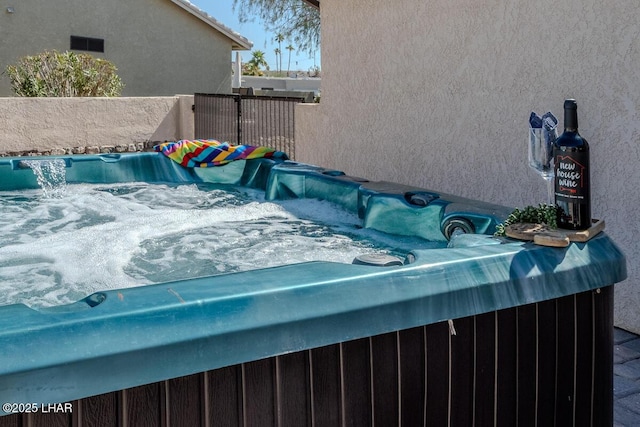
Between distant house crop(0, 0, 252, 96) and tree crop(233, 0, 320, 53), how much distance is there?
9.58ft

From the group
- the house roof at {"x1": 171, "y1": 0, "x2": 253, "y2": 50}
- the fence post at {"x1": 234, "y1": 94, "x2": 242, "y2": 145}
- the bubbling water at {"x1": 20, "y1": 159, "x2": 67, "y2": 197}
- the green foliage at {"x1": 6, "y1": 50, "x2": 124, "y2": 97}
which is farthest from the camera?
the house roof at {"x1": 171, "y1": 0, "x2": 253, "y2": 50}

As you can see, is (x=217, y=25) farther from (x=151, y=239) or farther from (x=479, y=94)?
(x=151, y=239)

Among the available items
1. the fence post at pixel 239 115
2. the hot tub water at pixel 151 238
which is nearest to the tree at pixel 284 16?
the fence post at pixel 239 115

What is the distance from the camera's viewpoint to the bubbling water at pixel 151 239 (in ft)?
9.82

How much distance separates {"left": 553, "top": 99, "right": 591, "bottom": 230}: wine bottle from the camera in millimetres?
1902

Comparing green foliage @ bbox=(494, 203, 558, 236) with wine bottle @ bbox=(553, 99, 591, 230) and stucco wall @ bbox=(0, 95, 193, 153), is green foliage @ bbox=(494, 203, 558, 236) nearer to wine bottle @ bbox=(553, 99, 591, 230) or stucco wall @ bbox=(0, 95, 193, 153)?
wine bottle @ bbox=(553, 99, 591, 230)

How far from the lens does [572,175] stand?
6.30 ft

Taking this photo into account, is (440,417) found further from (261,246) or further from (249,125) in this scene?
(249,125)

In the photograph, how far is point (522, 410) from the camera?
1869mm

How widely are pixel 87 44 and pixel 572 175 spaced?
1214cm

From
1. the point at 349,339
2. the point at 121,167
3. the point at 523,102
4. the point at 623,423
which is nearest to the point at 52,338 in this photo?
the point at 349,339

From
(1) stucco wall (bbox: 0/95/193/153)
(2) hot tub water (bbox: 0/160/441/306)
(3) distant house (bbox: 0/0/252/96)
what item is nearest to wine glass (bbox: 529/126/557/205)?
(2) hot tub water (bbox: 0/160/441/306)

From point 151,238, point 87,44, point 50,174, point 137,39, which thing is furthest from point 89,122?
point 137,39

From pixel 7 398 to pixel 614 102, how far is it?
2938 millimetres
